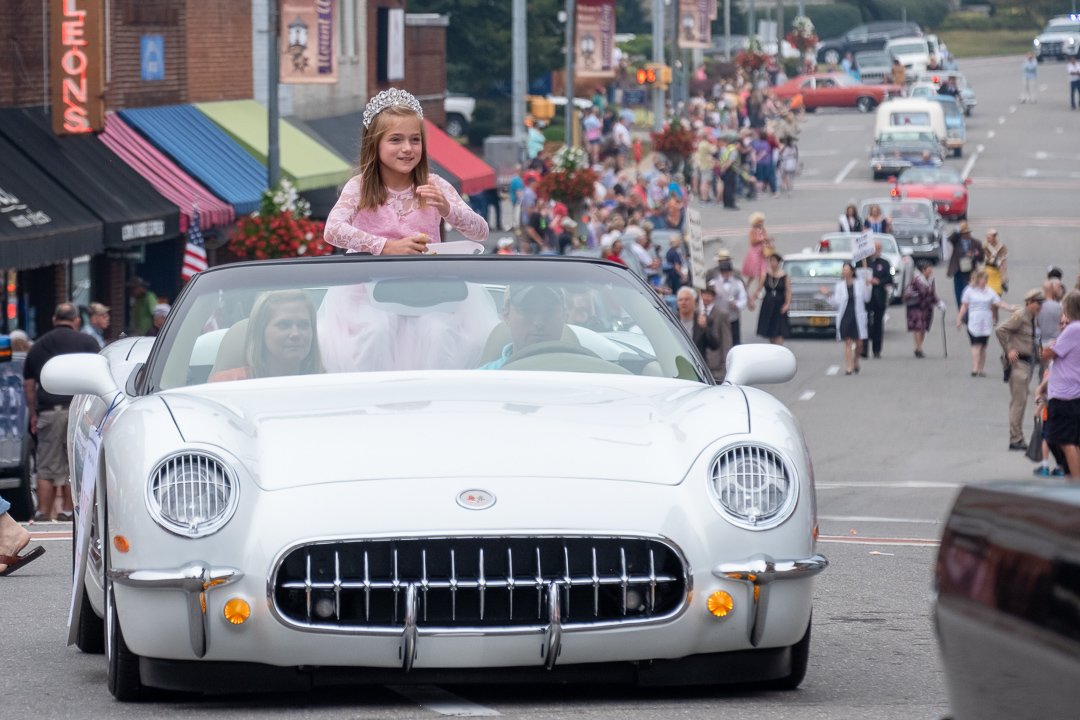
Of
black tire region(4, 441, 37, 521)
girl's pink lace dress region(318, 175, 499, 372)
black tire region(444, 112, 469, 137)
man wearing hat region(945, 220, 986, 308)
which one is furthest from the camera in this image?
black tire region(444, 112, 469, 137)

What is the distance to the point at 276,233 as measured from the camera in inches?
1016

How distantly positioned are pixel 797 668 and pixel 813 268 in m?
30.7

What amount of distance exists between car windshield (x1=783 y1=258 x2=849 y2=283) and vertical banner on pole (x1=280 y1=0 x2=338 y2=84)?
8.96 metres

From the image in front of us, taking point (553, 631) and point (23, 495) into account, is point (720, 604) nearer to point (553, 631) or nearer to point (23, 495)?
point (553, 631)

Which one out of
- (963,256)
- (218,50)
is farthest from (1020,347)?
(218,50)

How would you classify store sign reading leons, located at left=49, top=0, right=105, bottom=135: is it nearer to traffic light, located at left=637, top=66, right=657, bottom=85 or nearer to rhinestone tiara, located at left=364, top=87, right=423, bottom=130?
rhinestone tiara, located at left=364, top=87, right=423, bottom=130

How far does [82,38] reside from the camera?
993 inches

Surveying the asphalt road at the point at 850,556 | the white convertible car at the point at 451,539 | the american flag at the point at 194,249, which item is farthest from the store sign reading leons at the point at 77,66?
the white convertible car at the point at 451,539

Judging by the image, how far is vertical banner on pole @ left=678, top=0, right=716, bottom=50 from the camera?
205 ft

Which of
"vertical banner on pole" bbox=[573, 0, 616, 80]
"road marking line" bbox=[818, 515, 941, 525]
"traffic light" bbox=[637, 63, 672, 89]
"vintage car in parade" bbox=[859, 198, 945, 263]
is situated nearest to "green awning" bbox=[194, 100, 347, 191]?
"vertical banner on pole" bbox=[573, 0, 616, 80]

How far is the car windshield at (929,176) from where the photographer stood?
178ft

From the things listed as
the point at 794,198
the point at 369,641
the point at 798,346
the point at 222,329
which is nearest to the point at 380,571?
the point at 369,641

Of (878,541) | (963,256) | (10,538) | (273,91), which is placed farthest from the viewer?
(963,256)

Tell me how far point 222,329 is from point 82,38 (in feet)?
63.2
